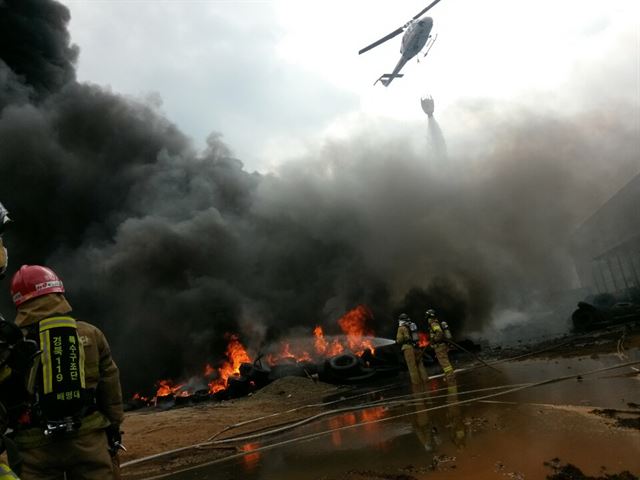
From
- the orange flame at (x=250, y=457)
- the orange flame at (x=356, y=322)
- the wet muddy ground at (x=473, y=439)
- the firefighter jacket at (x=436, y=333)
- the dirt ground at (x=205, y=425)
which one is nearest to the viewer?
the wet muddy ground at (x=473, y=439)

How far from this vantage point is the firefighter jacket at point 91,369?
2424 mm

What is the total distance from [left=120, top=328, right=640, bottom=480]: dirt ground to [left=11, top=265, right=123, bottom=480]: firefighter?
220cm

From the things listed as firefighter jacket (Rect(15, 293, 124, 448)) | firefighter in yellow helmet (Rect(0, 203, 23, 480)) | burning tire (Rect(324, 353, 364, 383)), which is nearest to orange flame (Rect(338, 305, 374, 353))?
burning tire (Rect(324, 353, 364, 383))

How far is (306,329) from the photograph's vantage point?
84.1 ft

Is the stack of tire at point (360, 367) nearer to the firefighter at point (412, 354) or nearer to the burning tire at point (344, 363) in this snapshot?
the burning tire at point (344, 363)

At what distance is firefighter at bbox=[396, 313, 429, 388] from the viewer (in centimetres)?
1001

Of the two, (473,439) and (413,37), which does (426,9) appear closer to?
(413,37)

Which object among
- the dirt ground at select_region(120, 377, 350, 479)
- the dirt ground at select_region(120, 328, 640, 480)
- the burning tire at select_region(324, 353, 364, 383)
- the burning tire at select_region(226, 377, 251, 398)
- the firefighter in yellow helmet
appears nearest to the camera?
the firefighter in yellow helmet

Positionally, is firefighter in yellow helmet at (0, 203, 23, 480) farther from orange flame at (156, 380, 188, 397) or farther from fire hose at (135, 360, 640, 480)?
orange flame at (156, 380, 188, 397)

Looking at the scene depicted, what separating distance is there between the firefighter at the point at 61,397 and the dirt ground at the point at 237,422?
7.21 ft

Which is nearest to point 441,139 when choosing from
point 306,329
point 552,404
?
point 306,329

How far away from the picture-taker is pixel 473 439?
405cm

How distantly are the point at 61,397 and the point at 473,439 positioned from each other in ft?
12.3

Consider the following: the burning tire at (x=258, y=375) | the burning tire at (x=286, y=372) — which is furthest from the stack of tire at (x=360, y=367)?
the burning tire at (x=258, y=375)
